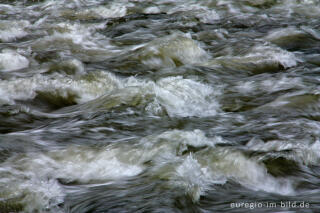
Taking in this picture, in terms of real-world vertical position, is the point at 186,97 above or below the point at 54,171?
below

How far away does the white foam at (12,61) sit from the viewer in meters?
5.37

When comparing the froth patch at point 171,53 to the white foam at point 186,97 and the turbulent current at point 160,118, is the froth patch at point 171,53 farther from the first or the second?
the white foam at point 186,97

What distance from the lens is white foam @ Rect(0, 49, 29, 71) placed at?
5367mm

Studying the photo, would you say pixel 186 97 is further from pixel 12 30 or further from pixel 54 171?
pixel 12 30

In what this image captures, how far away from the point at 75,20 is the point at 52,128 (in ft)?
16.5

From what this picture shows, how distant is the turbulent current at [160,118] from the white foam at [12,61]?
0.02 metres

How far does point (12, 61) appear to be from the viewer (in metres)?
5.47

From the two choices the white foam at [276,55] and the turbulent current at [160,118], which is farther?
the white foam at [276,55]

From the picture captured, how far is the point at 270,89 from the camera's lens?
4664mm

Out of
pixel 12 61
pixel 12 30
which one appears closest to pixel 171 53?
pixel 12 61

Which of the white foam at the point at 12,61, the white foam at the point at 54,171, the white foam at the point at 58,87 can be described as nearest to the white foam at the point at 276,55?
the white foam at the point at 58,87

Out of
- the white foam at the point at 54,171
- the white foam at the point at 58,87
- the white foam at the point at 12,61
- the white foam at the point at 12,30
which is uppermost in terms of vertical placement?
the white foam at the point at 54,171

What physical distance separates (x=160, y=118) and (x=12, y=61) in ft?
7.92

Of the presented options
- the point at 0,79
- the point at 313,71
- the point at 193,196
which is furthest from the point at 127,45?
the point at 193,196
